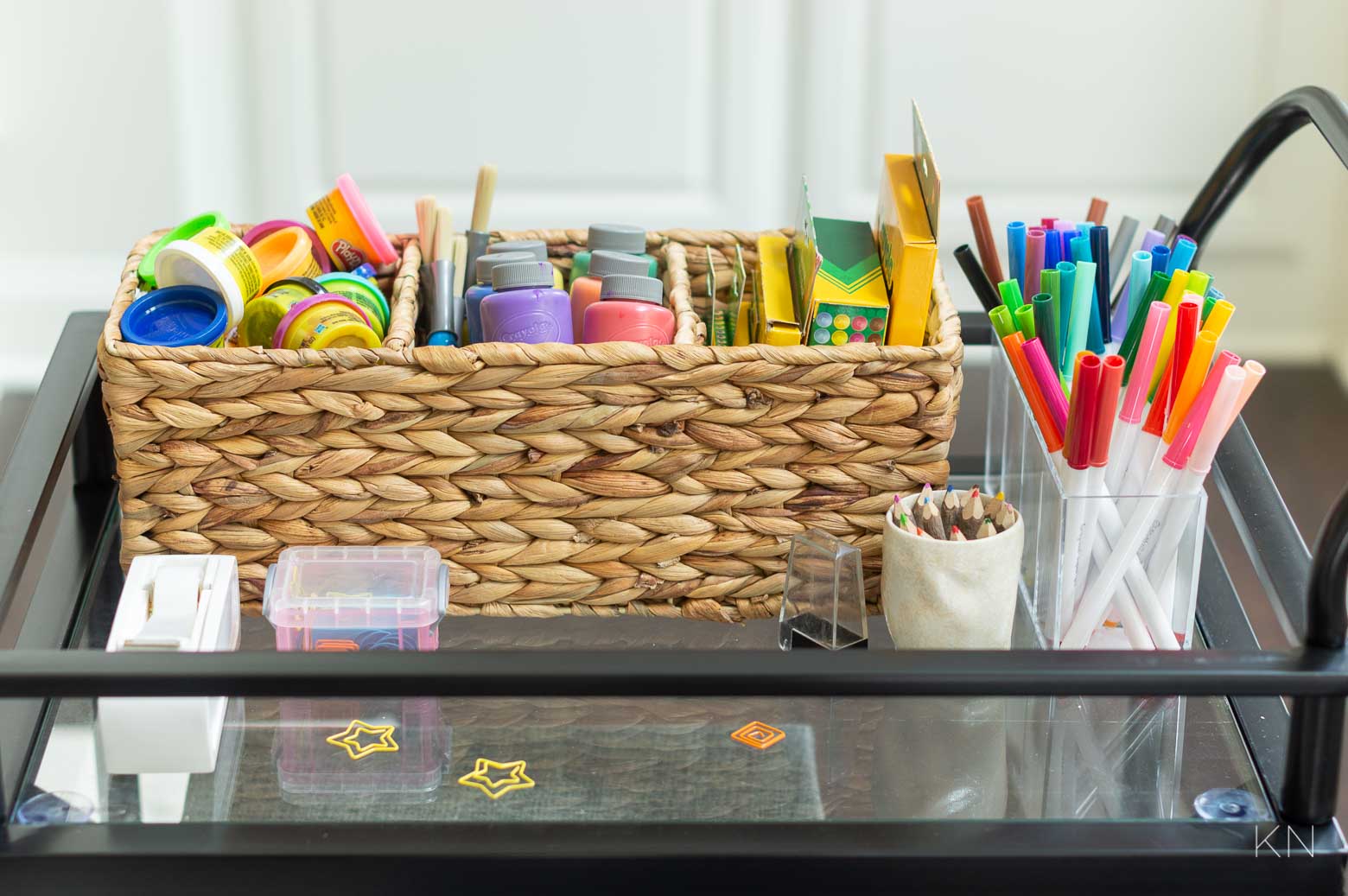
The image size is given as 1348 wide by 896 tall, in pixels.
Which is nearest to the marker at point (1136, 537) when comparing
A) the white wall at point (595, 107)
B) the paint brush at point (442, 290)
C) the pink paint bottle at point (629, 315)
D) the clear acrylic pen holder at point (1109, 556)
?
the clear acrylic pen holder at point (1109, 556)

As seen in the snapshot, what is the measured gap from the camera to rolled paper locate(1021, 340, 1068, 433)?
23.1 inches

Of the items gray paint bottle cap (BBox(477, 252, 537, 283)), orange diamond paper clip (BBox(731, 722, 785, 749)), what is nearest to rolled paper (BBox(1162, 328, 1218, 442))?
orange diamond paper clip (BBox(731, 722, 785, 749))

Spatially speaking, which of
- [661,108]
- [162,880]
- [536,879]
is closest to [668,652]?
[536,879]

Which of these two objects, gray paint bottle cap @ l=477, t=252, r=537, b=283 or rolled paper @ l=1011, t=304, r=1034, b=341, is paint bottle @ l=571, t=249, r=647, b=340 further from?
rolled paper @ l=1011, t=304, r=1034, b=341

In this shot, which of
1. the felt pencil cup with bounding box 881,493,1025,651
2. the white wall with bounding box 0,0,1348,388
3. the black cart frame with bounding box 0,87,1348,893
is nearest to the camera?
the black cart frame with bounding box 0,87,1348,893

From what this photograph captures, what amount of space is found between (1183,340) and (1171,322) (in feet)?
0.09

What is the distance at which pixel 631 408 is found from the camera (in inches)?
23.7

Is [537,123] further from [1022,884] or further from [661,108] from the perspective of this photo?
[1022,884]

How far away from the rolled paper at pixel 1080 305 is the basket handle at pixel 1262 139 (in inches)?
4.5

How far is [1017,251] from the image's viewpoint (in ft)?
2.20

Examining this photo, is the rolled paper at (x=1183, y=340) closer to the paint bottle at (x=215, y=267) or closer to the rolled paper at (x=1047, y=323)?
the rolled paper at (x=1047, y=323)

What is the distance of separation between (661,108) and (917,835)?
91 centimetres

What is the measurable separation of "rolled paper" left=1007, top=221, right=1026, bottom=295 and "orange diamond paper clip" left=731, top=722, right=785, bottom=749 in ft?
0.82

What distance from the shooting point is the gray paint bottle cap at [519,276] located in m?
0.66
